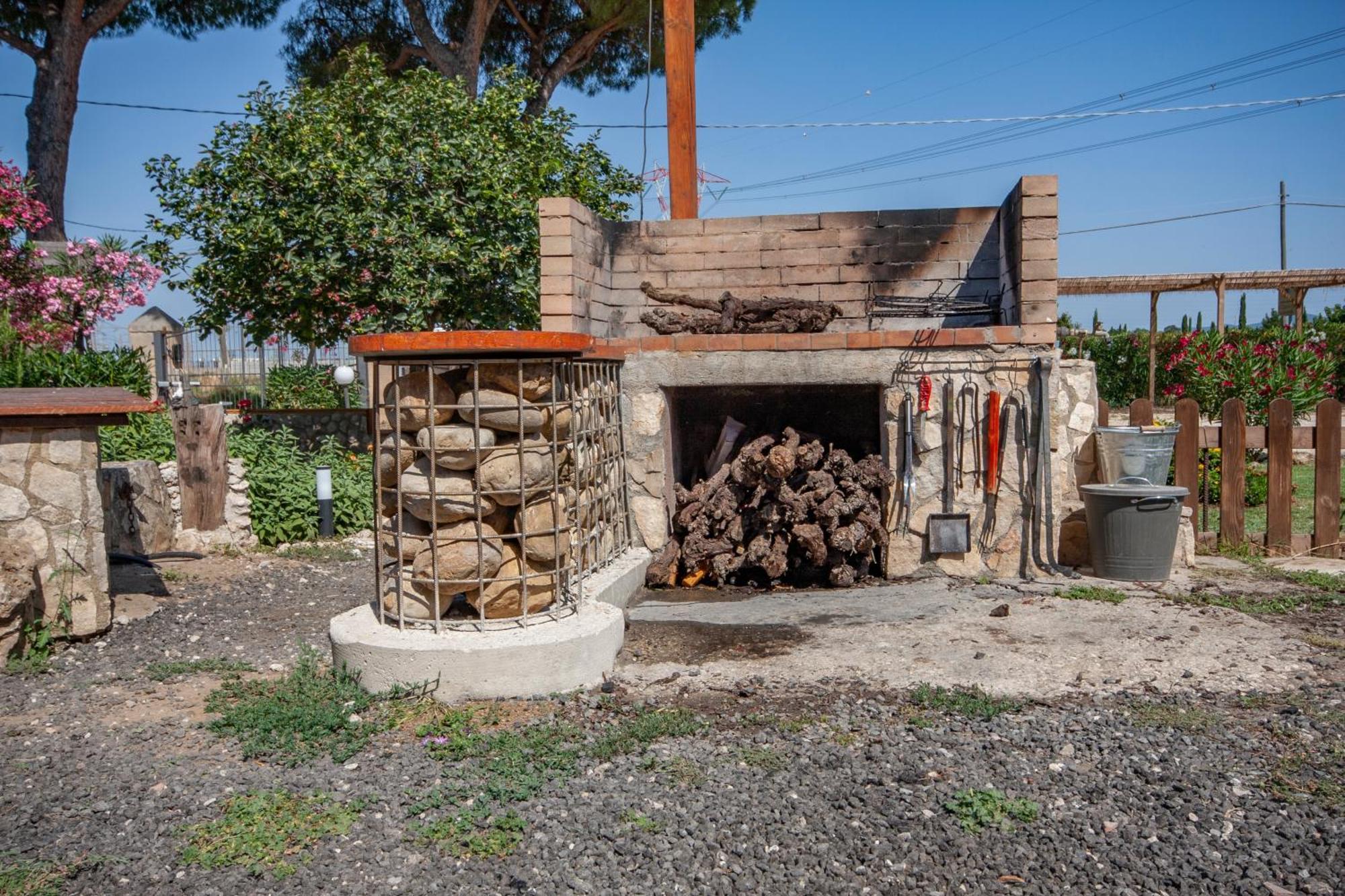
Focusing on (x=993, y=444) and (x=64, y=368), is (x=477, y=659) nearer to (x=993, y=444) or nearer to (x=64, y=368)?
(x=993, y=444)

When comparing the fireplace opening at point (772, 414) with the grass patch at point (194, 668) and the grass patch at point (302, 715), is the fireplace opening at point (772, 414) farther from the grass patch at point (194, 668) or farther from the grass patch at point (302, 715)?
the grass patch at point (302, 715)

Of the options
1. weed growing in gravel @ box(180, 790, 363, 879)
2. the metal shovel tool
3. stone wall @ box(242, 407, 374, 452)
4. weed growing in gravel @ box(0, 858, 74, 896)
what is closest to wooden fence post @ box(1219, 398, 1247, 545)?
the metal shovel tool

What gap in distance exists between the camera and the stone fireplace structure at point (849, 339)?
22.5ft

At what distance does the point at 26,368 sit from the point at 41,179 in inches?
356

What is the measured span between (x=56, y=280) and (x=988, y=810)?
1498 cm

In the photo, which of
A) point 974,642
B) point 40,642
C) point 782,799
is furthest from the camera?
point 40,642

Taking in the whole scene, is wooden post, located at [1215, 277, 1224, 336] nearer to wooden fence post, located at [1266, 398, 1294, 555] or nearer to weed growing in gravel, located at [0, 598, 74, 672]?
wooden fence post, located at [1266, 398, 1294, 555]

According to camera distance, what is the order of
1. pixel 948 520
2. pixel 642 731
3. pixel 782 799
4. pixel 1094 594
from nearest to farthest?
pixel 782 799 → pixel 642 731 → pixel 1094 594 → pixel 948 520

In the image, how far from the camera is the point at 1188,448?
775 centimetres

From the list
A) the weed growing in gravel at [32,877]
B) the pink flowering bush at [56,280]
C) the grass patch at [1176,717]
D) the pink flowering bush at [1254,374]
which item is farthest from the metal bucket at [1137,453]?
the pink flowering bush at [56,280]

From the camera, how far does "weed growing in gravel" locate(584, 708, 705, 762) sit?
13.1 ft

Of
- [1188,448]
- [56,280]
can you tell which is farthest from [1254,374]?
[56,280]

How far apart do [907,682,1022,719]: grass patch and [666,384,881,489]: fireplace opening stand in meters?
3.61

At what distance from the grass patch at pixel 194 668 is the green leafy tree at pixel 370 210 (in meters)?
6.11
